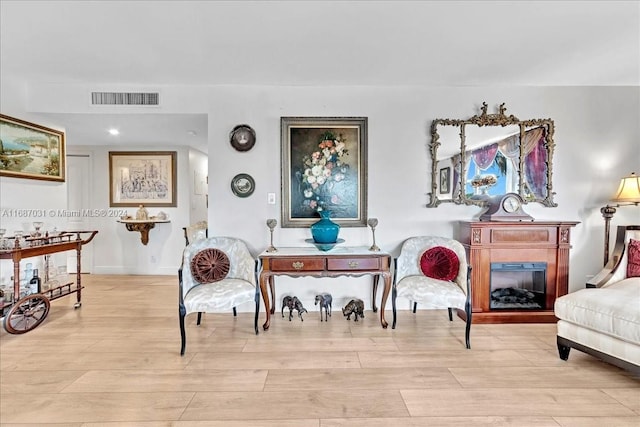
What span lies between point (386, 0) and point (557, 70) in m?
2.10

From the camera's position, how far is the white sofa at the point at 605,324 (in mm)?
2031

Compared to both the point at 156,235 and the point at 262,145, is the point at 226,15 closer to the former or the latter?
the point at 262,145

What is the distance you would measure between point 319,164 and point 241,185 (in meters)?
0.84

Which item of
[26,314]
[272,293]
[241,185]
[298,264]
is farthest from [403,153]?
[26,314]

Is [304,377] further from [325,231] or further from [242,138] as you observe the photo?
[242,138]

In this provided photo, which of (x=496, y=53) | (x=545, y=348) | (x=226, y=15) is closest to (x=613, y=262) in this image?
(x=545, y=348)

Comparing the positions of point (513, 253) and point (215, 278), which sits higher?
point (513, 253)

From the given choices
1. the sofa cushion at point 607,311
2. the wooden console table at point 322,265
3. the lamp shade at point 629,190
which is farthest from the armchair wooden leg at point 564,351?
the lamp shade at point 629,190

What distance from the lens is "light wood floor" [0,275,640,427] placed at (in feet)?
5.84

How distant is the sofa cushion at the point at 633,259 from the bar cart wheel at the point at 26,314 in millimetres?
5157

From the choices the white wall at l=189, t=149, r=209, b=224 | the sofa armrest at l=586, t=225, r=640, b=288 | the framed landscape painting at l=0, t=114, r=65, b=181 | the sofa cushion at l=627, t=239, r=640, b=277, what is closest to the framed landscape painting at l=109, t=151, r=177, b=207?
the white wall at l=189, t=149, r=209, b=224

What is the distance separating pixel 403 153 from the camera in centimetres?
352

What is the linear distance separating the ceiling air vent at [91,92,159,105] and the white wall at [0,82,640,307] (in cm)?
14

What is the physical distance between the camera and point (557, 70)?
10.2 ft
